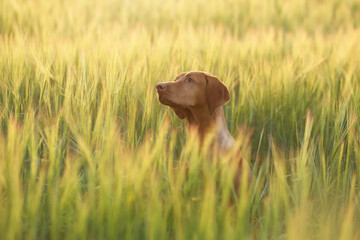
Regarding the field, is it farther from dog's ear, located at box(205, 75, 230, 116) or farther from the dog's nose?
dog's ear, located at box(205, 75, 230, 116)

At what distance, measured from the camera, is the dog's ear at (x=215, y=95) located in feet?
6.91

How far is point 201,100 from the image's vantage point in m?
2.13

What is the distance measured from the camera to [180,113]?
222 centimetres

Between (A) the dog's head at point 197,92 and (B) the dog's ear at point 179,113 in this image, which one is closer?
(A) the dog's head at point 197,92

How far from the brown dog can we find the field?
112mm

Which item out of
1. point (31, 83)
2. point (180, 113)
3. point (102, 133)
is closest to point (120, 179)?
point (102, 133)

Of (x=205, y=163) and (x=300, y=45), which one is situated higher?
(x=300, y=45)

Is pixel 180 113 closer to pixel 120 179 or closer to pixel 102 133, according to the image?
pixel 102 133

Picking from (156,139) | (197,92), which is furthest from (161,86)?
(156,139)

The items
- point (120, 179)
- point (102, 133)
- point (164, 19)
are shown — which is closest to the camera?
point (120, 179)

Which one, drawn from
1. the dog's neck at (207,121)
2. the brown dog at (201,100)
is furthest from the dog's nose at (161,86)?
the dog's neck at (207,121)

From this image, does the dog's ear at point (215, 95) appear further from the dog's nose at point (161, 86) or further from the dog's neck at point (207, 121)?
the dog's nose at point (161, 86)

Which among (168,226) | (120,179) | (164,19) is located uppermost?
(164,19)

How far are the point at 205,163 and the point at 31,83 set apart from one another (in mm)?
1334
